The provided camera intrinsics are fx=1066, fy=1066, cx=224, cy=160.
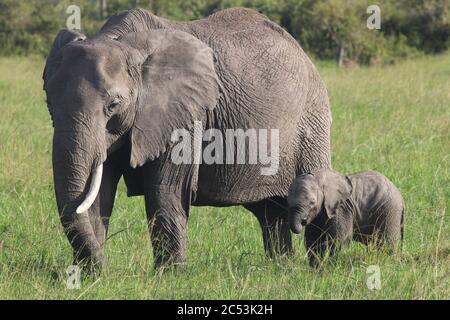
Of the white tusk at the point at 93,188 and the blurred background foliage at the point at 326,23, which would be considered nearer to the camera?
the white tusk at the point at 93,188

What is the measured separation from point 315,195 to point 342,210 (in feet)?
1.05

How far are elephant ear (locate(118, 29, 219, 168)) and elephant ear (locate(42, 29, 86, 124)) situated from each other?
305 millimetres

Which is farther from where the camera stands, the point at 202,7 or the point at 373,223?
the point at 202,7

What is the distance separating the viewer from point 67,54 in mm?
5434

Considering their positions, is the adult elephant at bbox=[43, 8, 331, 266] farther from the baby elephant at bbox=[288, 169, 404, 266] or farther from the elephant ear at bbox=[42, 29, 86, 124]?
the baby elephant at bbox=[288, 169, 404, 266]

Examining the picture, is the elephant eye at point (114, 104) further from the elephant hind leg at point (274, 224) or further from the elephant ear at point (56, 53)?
the elephant hind leg at point (274, 224)

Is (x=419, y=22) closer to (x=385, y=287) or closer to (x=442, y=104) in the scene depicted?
(x=442, y=104)

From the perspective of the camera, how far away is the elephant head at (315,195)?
233 inches

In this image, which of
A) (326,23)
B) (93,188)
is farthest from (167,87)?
(326,23)

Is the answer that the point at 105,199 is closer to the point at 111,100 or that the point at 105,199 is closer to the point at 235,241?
the point at 111,100

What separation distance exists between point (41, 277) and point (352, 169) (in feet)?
14.6

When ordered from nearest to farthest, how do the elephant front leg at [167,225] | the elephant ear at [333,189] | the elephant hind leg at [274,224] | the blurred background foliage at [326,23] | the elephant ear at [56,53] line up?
the elephant ear at [56,53] → the elephant front leg at [167,225] → the elephant ear at [333,189] → the elephant hind leg at [274,224] → the blurred background foliage at [326,23]

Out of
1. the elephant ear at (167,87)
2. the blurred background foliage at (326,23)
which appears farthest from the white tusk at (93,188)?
the blurred background foliage at (326,23)
